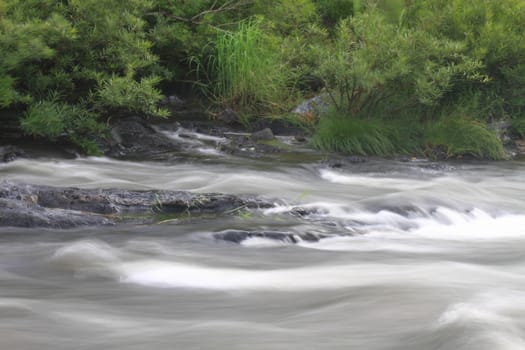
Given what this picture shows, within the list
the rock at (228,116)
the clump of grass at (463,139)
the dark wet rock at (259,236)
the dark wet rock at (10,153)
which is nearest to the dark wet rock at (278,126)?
the rock at (228,116)

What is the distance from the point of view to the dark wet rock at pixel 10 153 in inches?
324

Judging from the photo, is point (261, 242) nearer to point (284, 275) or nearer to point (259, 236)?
point (259, 236)

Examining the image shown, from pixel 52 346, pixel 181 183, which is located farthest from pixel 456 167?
pixel 52 346

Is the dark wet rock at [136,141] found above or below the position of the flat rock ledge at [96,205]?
above

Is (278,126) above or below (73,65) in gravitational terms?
below

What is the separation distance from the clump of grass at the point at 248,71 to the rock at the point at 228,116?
150mm

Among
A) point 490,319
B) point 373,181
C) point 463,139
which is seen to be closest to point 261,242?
point 490,319

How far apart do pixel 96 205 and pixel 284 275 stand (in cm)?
178

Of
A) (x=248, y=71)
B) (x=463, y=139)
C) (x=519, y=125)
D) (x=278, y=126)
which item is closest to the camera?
(x=463, y=139)

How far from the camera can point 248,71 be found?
11.4 meters

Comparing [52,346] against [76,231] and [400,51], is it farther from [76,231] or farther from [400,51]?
[400,51]

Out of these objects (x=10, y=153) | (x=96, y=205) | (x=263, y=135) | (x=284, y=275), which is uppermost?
(x=263, y=135)

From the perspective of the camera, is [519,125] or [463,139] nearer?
[463,139]

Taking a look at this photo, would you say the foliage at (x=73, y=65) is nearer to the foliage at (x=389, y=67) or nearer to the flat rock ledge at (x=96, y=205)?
the foliage at (x=389, y=67)
